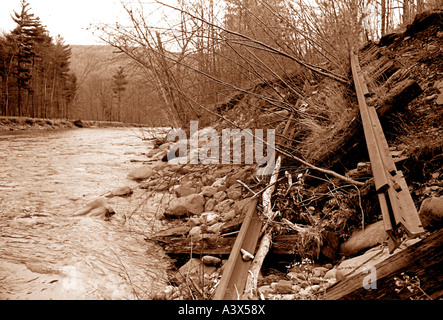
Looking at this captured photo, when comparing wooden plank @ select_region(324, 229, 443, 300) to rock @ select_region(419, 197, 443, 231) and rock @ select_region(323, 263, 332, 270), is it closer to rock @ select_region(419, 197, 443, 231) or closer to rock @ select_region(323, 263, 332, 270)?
rock @ select_region(419, 197, 443, 231)

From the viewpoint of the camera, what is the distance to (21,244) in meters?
3.22

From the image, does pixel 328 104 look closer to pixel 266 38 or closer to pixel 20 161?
pixel 266 38

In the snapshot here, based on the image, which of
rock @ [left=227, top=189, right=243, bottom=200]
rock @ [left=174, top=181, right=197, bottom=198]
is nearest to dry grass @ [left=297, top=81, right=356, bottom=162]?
rock @ [left=227, top=189, right=243, bottom=200]

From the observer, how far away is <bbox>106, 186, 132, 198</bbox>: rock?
5.03m

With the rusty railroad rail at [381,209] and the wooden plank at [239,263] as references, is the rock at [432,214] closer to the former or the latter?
the rusty railroad rail at [381,209]

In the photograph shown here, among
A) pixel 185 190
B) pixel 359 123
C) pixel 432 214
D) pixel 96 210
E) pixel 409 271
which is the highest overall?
pixel 359 123

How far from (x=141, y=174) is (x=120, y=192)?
1.16m

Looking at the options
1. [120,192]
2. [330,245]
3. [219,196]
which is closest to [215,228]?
[219,196]

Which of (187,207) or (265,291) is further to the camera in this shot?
Result: (187,207)

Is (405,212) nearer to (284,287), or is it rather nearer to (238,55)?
(284,287)

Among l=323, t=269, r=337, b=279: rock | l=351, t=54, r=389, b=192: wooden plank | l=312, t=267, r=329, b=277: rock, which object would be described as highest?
l=351, t=54, r=389, b=192: wooden plank

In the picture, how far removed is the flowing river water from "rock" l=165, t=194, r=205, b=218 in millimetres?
303

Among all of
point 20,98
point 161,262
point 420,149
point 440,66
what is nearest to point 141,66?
point 161,262

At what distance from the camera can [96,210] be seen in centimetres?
419
